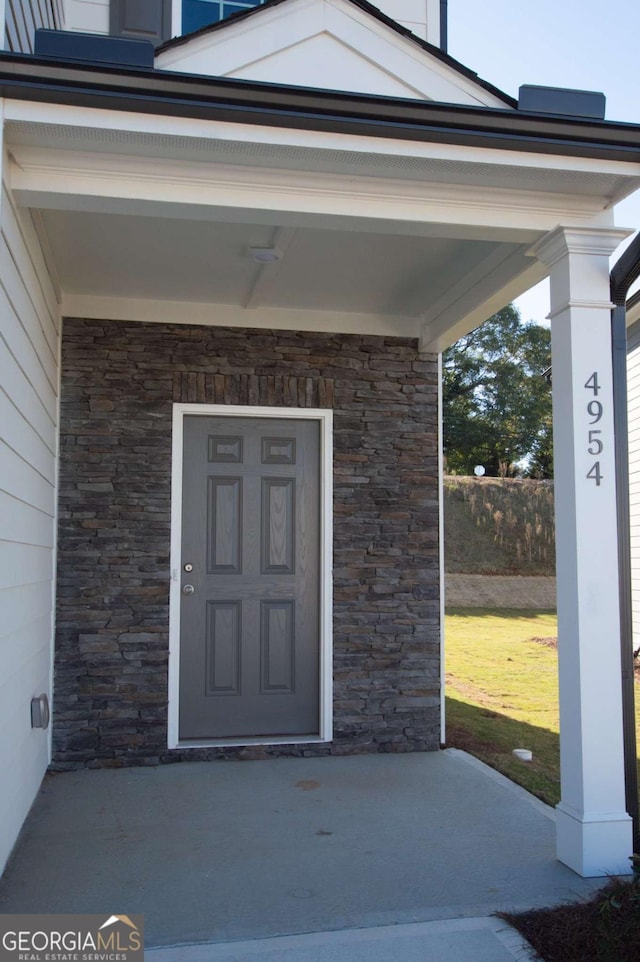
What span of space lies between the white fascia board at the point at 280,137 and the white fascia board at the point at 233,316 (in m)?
2.22

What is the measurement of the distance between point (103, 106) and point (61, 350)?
242 centimetres

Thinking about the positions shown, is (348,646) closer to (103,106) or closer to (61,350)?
(61,350)

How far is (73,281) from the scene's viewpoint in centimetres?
482

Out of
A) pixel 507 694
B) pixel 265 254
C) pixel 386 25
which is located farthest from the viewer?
pixel 507 694

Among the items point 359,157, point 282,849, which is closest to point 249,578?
point 282,849

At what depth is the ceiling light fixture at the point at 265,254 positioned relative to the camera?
165 inches

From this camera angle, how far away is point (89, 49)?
2.76 metres

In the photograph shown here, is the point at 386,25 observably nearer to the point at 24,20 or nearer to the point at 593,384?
the point at 24,20

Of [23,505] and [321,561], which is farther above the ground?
[23,505]

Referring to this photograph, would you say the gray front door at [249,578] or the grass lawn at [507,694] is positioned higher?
the gray front door at [249,578]

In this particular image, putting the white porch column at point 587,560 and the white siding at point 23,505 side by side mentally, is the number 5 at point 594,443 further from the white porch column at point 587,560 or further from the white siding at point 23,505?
the white siding at point 23,505

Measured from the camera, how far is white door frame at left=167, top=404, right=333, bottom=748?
5.04 m

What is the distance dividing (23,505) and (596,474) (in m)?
2.40

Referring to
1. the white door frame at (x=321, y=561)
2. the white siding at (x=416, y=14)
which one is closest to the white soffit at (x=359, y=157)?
the white siding at (x=416, y=14)
